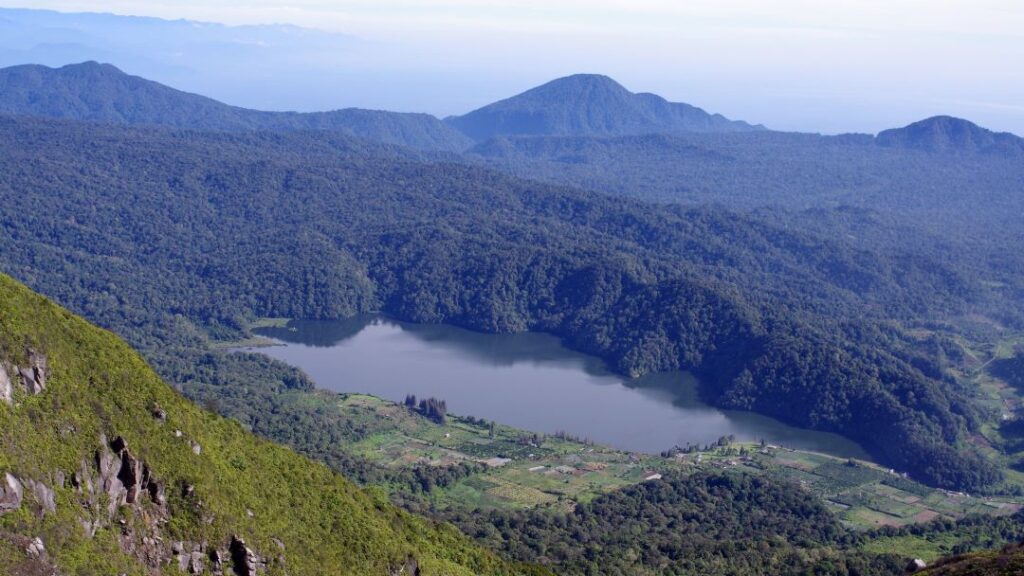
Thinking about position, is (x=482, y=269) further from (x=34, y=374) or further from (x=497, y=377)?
(x=34, y=374)

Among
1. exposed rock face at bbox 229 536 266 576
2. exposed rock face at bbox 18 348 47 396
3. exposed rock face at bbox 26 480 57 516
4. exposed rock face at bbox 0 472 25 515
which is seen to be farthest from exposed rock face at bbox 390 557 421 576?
exposed rock face at bbox 0 472 25 515

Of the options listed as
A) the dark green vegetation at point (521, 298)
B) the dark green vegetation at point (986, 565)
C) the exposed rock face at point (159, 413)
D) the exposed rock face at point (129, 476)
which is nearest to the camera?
the exposed rock face at point (129, 476)

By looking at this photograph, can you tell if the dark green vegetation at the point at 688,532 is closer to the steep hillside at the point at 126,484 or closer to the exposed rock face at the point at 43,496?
the steep hillside at the point at 126,484

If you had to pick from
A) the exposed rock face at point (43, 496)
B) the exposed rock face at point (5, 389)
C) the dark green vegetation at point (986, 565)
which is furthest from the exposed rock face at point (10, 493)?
the dark green vegetation at point (986, 565)

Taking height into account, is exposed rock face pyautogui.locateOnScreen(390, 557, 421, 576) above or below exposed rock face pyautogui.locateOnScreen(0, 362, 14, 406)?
below

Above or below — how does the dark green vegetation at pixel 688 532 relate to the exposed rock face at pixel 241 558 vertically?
below

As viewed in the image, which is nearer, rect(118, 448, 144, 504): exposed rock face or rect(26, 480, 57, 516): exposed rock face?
rect(26, 480, 57, 516): exposed rock face

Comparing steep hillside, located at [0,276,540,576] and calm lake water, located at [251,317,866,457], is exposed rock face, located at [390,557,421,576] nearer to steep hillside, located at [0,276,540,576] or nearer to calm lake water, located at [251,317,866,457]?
steep hillside, located at [0,276,540,576]

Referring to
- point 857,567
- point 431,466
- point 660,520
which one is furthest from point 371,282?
point 857,567
